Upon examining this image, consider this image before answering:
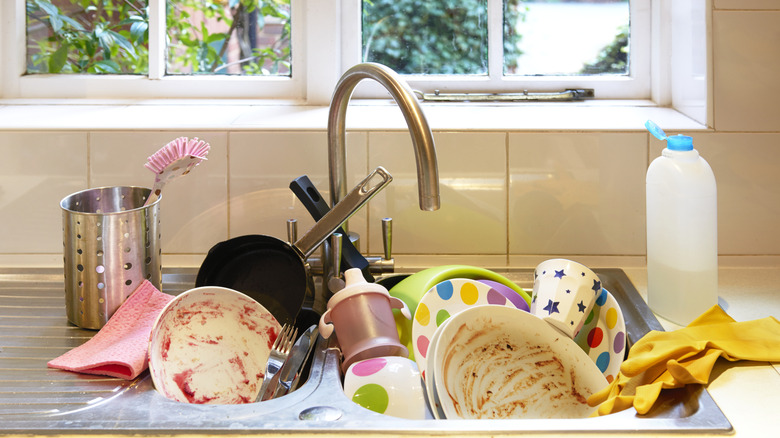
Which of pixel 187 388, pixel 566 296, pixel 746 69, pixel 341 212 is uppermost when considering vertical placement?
pixel 746 69

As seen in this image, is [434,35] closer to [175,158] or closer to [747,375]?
[175,158]

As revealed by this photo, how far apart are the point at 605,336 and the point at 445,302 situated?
237mm

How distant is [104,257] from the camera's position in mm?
1158

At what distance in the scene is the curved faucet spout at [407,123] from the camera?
1.08 m

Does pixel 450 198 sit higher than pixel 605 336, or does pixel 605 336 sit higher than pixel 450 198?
pixel 450 198

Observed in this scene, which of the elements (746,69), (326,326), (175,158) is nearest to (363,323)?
(326,326)

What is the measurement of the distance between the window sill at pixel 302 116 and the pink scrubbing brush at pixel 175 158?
0.22m

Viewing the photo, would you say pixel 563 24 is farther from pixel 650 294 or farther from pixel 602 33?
pixel 650 294

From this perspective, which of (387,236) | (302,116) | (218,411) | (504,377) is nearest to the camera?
(218,411)

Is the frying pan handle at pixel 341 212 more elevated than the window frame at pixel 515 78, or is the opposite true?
the window frame at pixel 515 78

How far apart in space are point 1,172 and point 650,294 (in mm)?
1138

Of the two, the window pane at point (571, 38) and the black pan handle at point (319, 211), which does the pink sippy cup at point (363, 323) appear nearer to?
the black pan handle at point (319, 211)

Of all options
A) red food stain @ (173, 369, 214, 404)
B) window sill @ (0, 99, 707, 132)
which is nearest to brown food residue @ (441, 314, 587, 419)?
red food stain @ (173, 369, 214, 404)

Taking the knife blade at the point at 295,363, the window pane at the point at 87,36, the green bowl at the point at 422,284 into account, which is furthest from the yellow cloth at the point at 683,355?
the window pane at the point at 87,36
